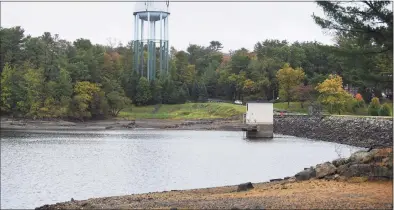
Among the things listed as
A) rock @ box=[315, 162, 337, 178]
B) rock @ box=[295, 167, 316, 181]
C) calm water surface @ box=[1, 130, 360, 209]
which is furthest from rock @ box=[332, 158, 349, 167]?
calm water surface @ box=[1, 130, 360, 209]

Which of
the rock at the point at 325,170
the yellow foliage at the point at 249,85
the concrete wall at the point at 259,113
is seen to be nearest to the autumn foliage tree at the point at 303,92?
the yellow foliage at the point at 249,85

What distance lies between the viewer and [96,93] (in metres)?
93.6

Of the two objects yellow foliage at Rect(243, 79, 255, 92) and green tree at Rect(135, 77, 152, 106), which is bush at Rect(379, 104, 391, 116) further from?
green tree at Rect(135, 77, 152, 106)

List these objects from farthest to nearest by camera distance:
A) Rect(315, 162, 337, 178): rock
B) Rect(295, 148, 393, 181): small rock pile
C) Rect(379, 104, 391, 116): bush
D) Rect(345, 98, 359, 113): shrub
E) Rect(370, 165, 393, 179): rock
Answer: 1. Rect(345, 98, 359, 113): shrub
2. Rect(379, 104, 391, 116): bush
3. Rect(315, 162, 337, 178): rock
4. Rect(295, 148, 393, 181): small rock pile
5. Rect(370, 165, 393, 179): rock

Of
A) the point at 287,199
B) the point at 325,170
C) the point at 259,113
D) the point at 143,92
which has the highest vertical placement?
the point at 143,92

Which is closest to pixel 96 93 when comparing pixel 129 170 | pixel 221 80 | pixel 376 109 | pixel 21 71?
pixel 21 71

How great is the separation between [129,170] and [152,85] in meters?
72.5

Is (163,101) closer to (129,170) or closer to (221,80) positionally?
(221,80)

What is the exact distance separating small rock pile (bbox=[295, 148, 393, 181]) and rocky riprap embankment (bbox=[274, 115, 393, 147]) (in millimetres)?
20897

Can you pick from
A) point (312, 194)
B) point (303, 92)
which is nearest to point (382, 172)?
point (312, 194)

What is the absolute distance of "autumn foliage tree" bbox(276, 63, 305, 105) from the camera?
93.1m

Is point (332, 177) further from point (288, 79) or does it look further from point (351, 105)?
point (288, 79)

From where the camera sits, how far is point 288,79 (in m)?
93.6

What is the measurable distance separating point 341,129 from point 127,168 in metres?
34.2
